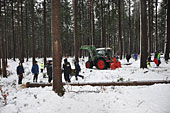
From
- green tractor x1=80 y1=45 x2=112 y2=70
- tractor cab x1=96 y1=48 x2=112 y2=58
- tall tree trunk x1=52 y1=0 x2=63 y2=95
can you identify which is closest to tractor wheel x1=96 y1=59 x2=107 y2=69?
green tractor x1=80 y1=45 x2=112 y2=70

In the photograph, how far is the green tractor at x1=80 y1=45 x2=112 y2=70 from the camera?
533 inches

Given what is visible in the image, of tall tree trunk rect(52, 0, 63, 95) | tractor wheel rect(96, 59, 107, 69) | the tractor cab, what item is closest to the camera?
tall tree trunk rect(52, 0, 63, 95)

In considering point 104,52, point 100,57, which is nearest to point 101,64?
point 100,57

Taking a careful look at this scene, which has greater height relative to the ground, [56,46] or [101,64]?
[56,46]

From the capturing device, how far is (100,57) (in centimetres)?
1358

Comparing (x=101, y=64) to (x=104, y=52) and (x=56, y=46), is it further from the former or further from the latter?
(x=56, y=46)

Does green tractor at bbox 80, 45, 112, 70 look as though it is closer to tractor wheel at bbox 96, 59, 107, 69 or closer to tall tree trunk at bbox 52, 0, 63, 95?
tractor wheel at bbox 96, 59, 107, 69

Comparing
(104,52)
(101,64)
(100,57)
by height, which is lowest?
(101,64)

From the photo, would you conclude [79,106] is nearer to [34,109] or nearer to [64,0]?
[34,109]

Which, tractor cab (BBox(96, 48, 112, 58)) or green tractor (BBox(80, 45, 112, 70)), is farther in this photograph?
tractor cab (BBox(96, 48, 112, 58))

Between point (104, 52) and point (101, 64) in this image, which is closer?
point (101, 64)

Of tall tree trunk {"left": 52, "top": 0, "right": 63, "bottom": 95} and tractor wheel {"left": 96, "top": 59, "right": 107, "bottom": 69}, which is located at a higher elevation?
tall tree trunk {"left": 52, "top": 0, "right": 63, "bottom": 95}

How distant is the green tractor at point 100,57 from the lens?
1353 centimetres

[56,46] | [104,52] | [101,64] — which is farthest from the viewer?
[104,52]
